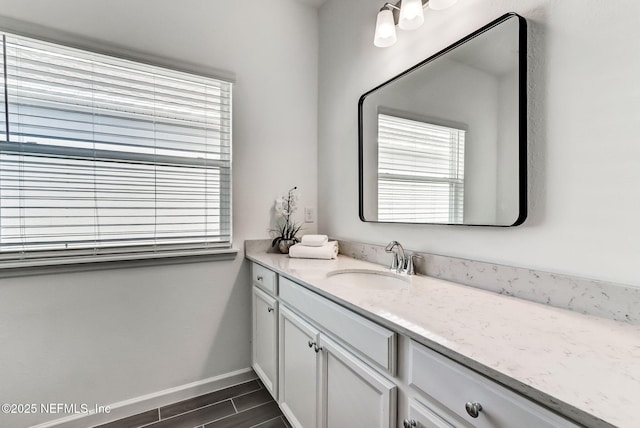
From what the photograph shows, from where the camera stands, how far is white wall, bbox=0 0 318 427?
4.81ft

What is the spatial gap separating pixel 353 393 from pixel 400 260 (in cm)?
65

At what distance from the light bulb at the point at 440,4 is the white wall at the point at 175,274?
1125 mm

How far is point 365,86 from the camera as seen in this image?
1787mm

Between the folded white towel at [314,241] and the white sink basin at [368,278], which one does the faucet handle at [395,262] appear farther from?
the folded white towel at [314,241]

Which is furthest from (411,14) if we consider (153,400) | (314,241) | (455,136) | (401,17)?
(153,400)

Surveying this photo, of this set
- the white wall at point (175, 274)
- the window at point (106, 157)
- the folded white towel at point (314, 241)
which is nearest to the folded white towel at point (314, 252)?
the folded white towel at point (314, 241)

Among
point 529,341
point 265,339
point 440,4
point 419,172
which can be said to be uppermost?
point 440,4

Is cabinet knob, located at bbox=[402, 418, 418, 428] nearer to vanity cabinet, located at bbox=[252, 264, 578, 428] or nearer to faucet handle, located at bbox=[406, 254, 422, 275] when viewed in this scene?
vanity cabinet, located at bbox=[252, 264, 578, 428]

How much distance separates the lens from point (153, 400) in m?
1.71

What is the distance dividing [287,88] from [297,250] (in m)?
1.19

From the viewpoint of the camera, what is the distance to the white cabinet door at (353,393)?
865 mm

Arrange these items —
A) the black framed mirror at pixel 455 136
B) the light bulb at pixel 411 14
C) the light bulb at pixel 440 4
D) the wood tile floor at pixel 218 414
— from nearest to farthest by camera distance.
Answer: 1. the black framed mirror at pixel 455 136
2. the light bulb at pixel 440 4
3. the light bulb at pixel 411 14
4. the wood tile floor at pixel 218 414

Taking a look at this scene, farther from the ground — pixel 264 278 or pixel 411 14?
pixel 411 14

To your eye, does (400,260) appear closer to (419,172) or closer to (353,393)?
(419,172)
